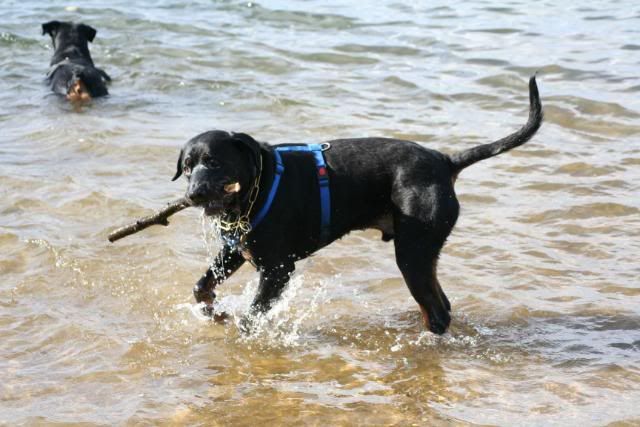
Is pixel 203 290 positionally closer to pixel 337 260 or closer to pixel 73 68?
pixel 337 260

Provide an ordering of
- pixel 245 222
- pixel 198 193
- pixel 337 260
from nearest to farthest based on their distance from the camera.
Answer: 1. pixel 198 193
2. pixel 245 222
3. pixel 337 260

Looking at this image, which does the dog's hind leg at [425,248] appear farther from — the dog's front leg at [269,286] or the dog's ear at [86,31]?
the dog's ear at [86,31]

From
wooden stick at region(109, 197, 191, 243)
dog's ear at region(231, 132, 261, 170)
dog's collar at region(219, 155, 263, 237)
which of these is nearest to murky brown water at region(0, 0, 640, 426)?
wooden stick at region(109, 197, 191, 243)

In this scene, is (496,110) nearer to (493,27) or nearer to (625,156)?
(625,156)

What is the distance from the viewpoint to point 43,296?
6184mm

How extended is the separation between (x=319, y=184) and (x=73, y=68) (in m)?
7.23

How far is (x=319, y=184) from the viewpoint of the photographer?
5.47 meters

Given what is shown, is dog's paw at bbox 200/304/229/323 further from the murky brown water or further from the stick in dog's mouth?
the stick in dog's mouth

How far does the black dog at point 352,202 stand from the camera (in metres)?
5.30

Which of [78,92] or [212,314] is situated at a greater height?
[78,92]

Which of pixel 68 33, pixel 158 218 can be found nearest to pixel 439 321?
pixel 158 218

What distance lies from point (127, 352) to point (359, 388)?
148 cm

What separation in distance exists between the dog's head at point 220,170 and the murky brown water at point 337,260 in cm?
102

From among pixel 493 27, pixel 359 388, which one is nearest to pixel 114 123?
pixel 359 388
